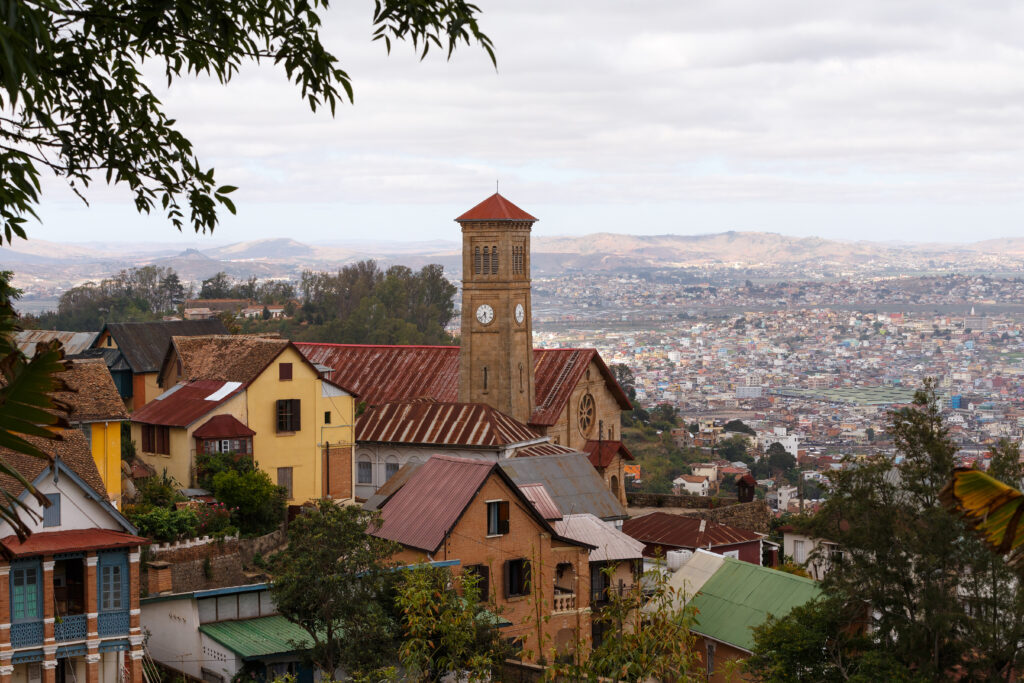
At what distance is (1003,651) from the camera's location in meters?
23.9

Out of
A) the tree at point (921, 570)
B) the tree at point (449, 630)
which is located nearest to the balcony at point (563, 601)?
the tree at point (921, 570)

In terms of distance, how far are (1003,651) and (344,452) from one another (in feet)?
79.0

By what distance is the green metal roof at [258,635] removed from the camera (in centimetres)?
2509

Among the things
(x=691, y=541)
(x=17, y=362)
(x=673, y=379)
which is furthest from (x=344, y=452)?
(x=673, y=379)

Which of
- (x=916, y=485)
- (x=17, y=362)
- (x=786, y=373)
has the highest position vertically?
(x=17, y=362)

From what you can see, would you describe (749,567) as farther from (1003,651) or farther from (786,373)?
(786,373)

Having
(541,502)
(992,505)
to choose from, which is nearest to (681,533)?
(541,502)

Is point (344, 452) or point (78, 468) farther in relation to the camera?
point (344, 452)

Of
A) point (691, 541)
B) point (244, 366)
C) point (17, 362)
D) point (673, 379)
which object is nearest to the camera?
point (17, 362)

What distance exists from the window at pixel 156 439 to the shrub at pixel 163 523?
6760mm

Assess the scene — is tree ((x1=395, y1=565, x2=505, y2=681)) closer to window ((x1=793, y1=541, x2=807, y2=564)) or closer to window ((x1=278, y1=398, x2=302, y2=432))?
window ((x1=278, y1=398, x2=302, y2=432))

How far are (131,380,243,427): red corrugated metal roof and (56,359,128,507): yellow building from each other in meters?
5.98

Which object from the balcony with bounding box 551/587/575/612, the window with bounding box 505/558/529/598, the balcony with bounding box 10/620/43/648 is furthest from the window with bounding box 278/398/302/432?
the balcony with bounding box 10/620/43/648

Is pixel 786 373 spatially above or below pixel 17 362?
below
